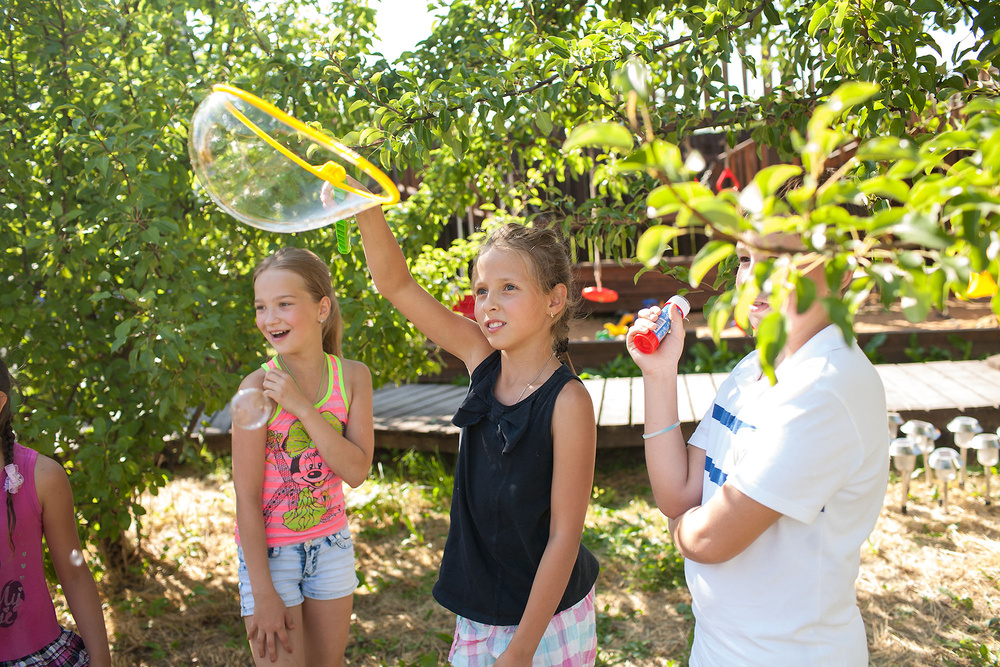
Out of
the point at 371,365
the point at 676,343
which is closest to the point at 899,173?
the point at 676,343

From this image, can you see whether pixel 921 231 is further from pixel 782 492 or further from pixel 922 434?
pixel 922 434

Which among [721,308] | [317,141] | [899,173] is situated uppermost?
[317,141]

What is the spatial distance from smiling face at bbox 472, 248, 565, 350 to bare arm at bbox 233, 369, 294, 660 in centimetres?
79

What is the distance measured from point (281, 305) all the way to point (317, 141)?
0.85m

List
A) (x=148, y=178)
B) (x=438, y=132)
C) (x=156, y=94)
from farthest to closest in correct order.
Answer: (x=156, y=94) → (x=148, y=178) → (x=438, y=132)

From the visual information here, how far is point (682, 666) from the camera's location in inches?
112

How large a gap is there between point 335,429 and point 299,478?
18 centimetres

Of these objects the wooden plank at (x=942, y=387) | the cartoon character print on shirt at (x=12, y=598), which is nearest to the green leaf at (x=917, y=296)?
the cartoon character print on shirt at (x=12, y=598)

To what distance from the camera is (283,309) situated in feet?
7.45

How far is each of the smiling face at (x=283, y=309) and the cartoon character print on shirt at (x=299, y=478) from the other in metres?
0.24

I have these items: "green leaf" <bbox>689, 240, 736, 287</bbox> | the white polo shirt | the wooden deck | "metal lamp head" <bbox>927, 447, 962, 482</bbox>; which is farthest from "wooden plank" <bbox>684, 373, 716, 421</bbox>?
"green leaf" <bbox>689, 240, 736, 287</bbox>

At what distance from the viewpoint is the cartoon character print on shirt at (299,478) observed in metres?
2.21

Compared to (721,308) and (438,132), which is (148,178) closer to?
(438,132)

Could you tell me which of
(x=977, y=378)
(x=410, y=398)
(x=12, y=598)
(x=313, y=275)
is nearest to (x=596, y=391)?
(x=410, y=398)
